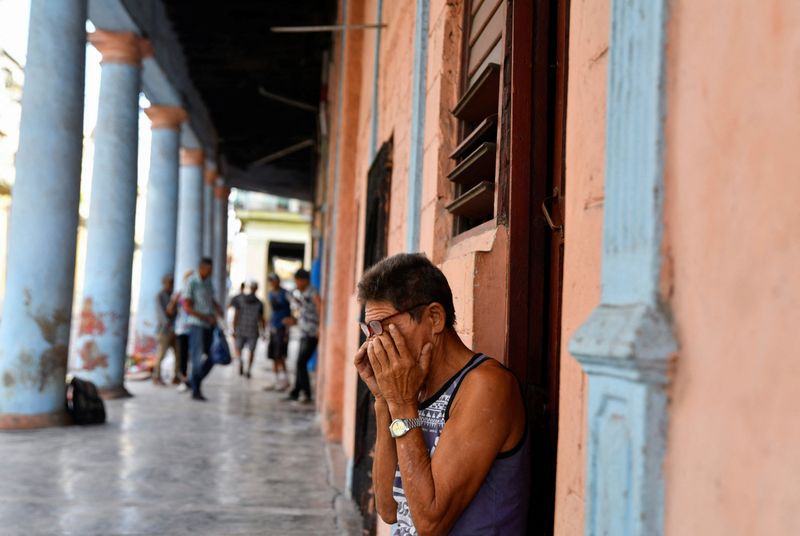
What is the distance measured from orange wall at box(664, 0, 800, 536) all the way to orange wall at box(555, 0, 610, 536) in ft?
1.09

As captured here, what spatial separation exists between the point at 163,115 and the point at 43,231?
7.15 metres

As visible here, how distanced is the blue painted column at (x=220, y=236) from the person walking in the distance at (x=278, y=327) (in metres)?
11.0

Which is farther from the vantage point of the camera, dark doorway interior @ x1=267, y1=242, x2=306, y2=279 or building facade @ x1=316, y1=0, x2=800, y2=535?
dark doorway interior @ x1=267, y1=242, x2=306, y2=279

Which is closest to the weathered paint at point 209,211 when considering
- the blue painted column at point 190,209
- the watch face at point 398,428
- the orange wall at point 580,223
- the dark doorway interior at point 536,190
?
the blue painted column at point 190,209

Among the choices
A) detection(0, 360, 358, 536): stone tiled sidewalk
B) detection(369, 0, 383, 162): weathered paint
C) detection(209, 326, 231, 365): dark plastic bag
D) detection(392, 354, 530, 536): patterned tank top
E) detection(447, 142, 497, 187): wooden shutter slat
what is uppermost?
detection(369, 0, 383, 162): weathered paint

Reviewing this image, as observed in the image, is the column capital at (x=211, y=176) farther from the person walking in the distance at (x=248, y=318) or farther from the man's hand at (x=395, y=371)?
the man's hand at (x=395, y=371)

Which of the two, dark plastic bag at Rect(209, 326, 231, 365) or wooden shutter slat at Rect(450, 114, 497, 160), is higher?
wooden shutter slat at Rect(450, 114, 497, 160)

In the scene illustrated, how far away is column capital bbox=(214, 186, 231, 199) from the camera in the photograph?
79.0 feet

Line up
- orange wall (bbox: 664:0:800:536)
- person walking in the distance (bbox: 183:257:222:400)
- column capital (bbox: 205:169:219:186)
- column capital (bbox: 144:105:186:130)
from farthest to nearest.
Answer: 1. column capital (bbox: 205:169:219:186)
2. column capital (bbox: 144:105:186:130)
3. person walking in the distance (bbox: 183:257:222:400)
4. orange wall (bbox: 664:0:800:536)

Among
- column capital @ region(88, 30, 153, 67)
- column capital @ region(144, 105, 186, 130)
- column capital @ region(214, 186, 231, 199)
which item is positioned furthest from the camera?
column capital @ region(214, 186, 231, 199)

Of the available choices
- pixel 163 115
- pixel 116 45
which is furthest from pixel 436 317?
pixel 163 115

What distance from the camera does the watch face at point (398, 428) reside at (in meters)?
1.92

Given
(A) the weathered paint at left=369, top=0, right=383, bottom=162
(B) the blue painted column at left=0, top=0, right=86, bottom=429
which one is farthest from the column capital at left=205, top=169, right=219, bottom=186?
(A) the weathered paint at left=369, top=0, right=383, bottom=162

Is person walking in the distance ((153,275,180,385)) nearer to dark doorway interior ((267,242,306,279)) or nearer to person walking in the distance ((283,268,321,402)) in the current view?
person walking in the distance ((283,268,321,402))
